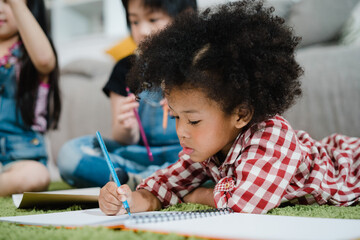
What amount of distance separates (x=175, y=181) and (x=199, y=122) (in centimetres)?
17

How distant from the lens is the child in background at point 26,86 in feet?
3.48

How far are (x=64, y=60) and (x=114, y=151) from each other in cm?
187

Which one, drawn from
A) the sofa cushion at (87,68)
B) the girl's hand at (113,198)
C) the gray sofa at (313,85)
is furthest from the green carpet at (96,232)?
the sofa cushion at (87,68)

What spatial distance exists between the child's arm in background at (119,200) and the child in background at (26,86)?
50 cm

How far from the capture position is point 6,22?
1105mm

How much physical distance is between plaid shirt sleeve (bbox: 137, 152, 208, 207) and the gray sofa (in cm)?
57

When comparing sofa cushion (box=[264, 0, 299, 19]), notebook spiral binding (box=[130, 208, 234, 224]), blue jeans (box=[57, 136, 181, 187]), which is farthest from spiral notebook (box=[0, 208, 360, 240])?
sofa cushion (box=[264, 0, 299, 19])

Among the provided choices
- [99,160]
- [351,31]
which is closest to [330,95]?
[351,31]

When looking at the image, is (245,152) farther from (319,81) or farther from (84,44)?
Answer: (84,44)

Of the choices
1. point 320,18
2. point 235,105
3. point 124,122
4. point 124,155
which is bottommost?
point 124,155

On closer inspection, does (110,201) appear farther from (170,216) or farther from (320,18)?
(320,18)

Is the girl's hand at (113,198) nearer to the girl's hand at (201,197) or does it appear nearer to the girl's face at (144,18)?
the girl's hand at (201,197)

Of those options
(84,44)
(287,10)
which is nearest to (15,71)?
(287,10)

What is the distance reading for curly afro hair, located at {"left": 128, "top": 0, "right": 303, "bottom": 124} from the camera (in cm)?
59
